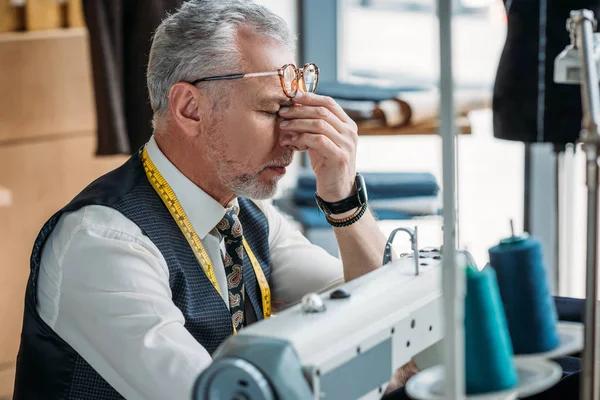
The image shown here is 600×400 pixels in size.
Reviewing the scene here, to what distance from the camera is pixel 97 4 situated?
290 cm

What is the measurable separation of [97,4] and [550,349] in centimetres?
229

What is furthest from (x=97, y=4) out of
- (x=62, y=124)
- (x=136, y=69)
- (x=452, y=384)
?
(x=452, y=384)

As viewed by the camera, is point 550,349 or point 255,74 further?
point 255,74

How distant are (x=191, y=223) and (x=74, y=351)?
0.98 feet

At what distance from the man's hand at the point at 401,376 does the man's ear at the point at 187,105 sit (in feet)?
1.80

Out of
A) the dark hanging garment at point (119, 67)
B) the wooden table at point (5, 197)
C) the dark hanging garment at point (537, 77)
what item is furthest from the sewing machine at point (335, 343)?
the wooden table at point (5, 197)

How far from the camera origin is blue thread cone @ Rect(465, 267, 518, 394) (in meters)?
0.86

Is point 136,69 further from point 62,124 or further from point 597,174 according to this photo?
point 597,174

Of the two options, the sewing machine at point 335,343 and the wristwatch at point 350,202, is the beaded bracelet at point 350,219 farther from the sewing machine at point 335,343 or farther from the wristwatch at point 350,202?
the sewing machine at point 335,343

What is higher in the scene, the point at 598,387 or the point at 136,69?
the point at 136,69

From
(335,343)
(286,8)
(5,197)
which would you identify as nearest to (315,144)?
(335,343)

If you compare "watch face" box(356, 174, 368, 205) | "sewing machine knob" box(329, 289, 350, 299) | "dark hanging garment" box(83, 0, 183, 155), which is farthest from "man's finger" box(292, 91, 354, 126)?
"dark hanging garment" box(83, 0, 183, 155)

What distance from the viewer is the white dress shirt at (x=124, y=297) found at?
1239 millimetres

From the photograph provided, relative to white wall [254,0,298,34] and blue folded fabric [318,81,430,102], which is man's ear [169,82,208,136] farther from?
white wall [254,0,298,34]
